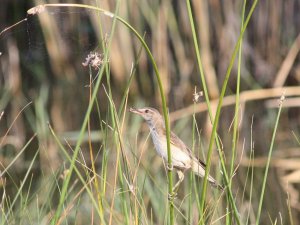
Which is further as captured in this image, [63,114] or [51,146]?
[63,114]

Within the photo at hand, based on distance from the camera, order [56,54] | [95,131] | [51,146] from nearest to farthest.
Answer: [51,146]
[95,131]
[56,54]

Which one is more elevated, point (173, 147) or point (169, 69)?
point (169, 69)

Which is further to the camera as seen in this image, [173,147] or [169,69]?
[169,69]

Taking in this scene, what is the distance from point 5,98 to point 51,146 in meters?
1.54

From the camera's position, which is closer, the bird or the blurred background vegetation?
the bird

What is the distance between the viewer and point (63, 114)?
742 cm

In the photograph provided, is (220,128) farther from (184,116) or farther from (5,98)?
(5,98)

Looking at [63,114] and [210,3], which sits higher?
[210,3]

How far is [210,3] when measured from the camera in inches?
301

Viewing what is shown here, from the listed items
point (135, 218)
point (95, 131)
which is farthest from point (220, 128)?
point (135, 218)

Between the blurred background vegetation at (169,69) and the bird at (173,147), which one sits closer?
the bird at (173,147)

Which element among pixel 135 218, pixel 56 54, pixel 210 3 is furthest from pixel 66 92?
pixel 135 218

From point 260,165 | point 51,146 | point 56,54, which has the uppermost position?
point 56,54

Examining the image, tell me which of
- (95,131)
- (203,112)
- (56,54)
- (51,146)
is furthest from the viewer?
(56,54)
